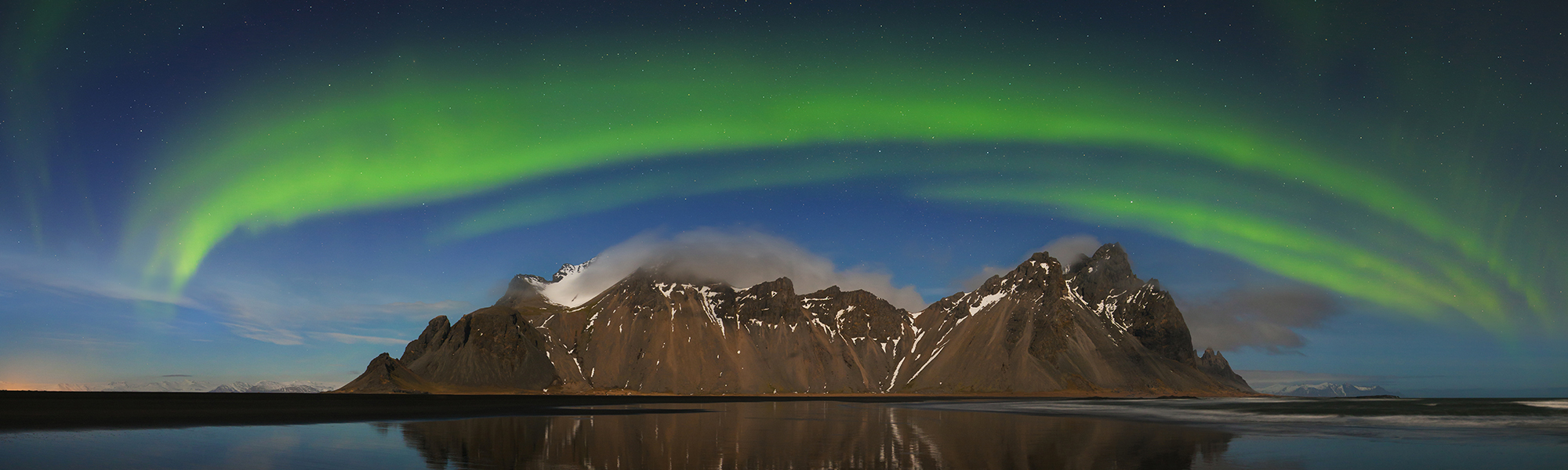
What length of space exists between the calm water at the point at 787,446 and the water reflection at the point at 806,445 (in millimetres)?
129

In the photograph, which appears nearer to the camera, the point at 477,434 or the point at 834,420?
the point at 477,434

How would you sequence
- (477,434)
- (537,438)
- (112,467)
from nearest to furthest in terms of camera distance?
(112,467)
(537,438)
(477,434)

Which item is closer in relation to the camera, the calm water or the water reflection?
the water reflection

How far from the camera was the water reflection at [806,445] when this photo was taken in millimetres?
35938

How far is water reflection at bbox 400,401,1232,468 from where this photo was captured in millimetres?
35938

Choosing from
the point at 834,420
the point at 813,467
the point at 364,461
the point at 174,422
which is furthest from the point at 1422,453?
the point at 174,422

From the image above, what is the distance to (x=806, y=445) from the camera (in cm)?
4647

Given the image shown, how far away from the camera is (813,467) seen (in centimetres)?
3350

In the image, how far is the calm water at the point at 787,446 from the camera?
36094mm

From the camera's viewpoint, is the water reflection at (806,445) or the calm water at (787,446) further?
the calm water at (787,446)

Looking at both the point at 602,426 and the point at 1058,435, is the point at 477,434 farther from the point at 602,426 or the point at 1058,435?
the point at 1058,435

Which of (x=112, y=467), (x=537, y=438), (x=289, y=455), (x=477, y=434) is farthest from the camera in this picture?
(x=477, y=434)

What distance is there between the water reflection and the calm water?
129 mm

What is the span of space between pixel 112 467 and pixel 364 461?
8878 mm
